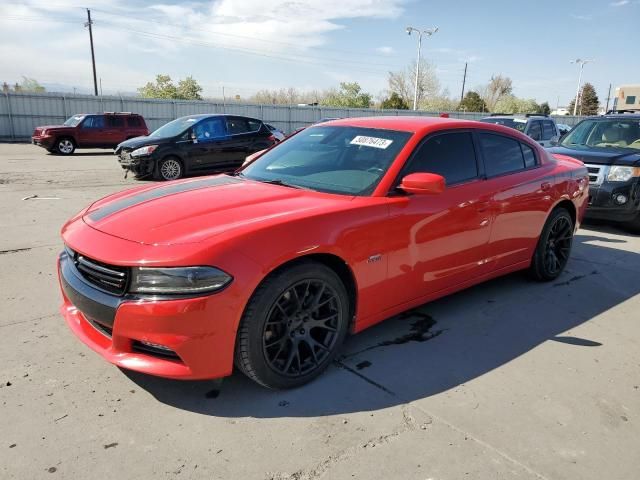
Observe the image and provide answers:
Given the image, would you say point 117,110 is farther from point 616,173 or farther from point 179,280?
point 179,280

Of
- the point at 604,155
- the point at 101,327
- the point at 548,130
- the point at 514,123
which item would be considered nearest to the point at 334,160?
the point at 101,327

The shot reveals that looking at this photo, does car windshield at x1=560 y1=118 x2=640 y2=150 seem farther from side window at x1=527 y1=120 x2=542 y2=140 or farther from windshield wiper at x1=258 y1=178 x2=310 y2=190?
windshield wiper at x1=258 y1=178 x2=310 y2=190

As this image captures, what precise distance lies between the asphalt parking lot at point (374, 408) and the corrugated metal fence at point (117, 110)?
90.1 feet

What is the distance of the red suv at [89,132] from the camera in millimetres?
19094

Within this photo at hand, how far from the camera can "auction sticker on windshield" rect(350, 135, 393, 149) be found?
372cm

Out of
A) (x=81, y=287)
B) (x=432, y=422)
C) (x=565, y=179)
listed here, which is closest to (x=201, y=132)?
(x=565, y=179)

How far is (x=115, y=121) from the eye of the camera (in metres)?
20.2

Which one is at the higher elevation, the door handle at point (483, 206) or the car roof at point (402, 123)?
the car roof at point (402, 123)

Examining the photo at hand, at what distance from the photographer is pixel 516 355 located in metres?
3.53

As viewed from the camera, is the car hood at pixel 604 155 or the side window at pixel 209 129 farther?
the side window at pixel 209 129

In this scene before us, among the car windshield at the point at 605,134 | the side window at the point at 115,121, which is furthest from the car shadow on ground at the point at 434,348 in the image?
the side window at the point at 115,121

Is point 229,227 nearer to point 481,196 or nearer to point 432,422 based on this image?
point 432,422

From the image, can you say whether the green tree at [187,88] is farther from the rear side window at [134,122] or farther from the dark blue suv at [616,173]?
the dark blue suv at [616,173]

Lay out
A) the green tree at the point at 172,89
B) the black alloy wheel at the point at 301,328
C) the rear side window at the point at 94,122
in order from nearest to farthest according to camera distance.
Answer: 1. the black alloy wheel at the point at 301,328
2. the rear side window at the point at 94,122
3. the green tree at the point at 172,89
